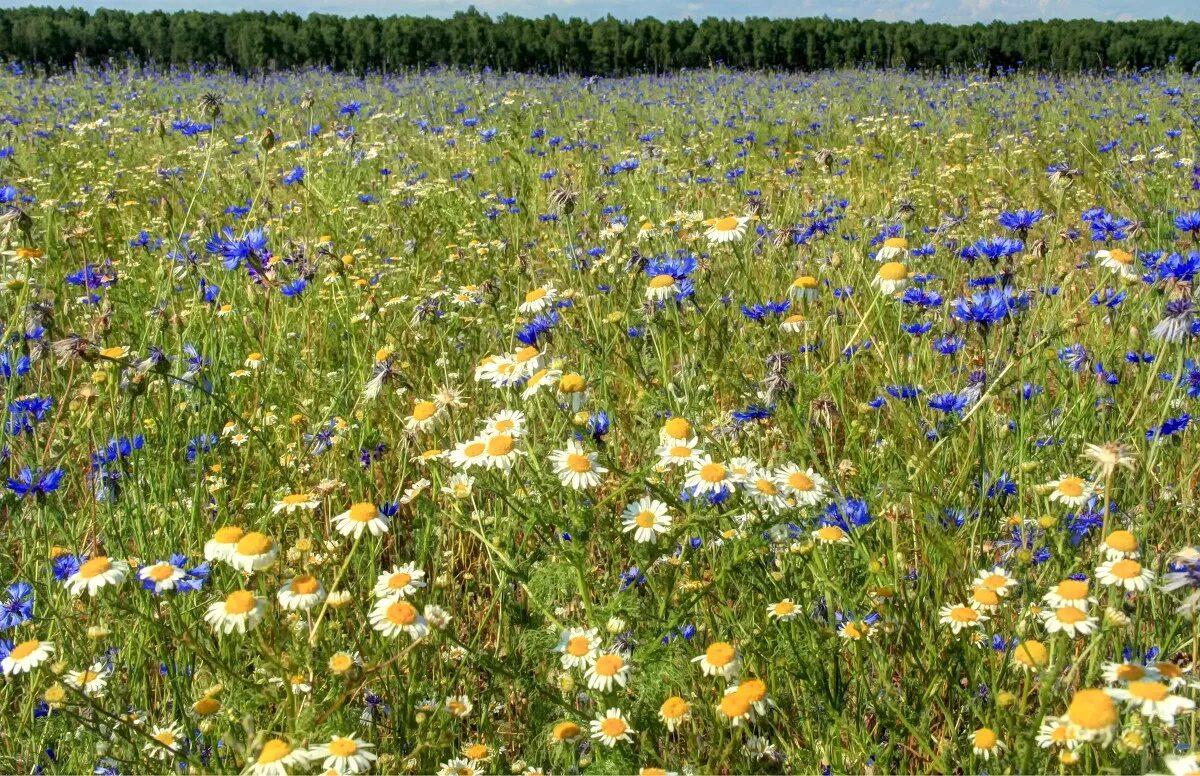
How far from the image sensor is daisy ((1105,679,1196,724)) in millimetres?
1070

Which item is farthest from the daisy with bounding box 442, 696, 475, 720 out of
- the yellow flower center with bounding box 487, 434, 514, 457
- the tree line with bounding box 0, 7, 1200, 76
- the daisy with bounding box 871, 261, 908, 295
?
the tree line with bounding box 0, 7, 1200, 76

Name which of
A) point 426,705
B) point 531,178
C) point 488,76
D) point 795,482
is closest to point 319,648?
point 426,705

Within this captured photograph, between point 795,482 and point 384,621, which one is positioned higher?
point 795,482

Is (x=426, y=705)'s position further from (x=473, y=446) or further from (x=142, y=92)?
(x=142, y=92)

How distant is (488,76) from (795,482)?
12.5 metres

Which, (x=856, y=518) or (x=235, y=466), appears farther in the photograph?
(x=235, y=466)

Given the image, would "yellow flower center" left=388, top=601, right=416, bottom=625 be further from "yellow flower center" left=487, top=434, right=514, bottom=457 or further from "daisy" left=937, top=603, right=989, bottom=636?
"daisy" left=937, top=603, right=989, bottom=636

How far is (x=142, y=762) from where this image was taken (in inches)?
59.6

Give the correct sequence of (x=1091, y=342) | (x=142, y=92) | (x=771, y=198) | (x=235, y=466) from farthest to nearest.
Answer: (x=142, y=92), (x=771, y=198), (x=1091, y=342), (x=235, y=466)

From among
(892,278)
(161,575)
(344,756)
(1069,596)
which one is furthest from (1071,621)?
(161,575)

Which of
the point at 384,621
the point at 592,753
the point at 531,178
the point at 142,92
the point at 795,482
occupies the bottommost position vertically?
the point at 592,753

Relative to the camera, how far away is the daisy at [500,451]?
153cm

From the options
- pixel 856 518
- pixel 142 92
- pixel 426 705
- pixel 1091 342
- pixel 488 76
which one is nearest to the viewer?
pixel 426 705

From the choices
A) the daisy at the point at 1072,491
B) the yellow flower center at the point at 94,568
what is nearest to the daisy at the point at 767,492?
the daisy at the point at 1072,491
